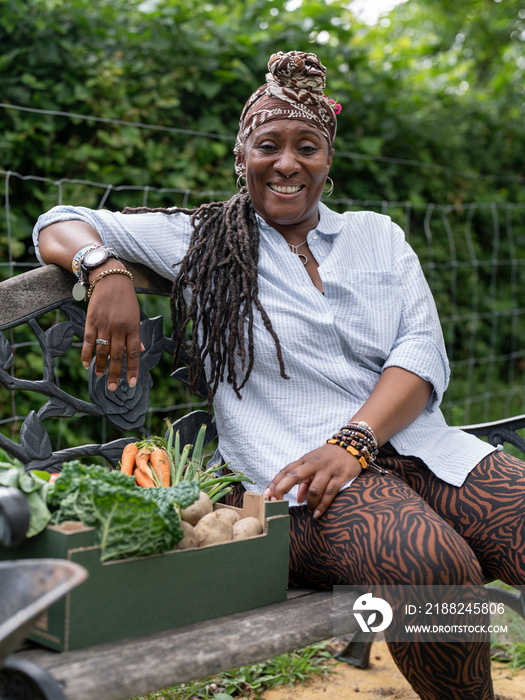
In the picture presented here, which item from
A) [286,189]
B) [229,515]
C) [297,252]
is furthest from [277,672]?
[286,189]

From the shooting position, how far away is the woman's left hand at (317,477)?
1.95 meters

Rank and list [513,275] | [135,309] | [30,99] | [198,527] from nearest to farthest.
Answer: [198,527] < [135,309] < [30,99] < [513,275]

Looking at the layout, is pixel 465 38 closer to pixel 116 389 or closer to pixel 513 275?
pixel 513 275

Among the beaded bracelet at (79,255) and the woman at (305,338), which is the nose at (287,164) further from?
the beaded bracelet at (79,255)

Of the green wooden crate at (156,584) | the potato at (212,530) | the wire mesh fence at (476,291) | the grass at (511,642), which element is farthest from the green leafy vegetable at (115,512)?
the wire mesh fence at (476,291)

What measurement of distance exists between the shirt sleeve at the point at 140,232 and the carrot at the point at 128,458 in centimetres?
56

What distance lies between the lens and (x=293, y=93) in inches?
89.9

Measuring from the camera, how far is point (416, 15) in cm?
1116

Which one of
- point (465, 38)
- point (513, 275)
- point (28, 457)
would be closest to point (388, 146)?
point (513, 275)

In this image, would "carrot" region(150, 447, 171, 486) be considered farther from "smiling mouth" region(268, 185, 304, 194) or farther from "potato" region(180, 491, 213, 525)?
"smiling mouth" region(268, 185, 304, 194)

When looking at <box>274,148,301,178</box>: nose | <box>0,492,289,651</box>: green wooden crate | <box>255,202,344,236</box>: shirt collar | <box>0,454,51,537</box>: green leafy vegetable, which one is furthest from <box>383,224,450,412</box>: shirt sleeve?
<box>0,454,51,537</box>: green leafy vegetable

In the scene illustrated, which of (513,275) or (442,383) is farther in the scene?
(513,275)

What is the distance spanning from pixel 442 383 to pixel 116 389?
103 centimetres

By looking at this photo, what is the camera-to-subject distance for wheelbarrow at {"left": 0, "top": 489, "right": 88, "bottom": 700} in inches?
44.7
